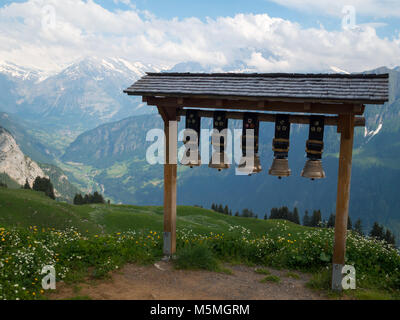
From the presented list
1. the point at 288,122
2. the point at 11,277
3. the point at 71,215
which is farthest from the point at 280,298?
the point at 71,215

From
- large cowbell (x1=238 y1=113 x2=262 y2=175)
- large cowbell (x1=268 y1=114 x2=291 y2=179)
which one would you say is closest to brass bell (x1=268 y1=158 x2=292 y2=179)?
large cowbell (x1=268 y1=114 x2=291 y2=179)

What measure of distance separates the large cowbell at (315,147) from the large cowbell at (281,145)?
598mm

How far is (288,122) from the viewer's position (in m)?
10.8

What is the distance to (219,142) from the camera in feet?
36.7

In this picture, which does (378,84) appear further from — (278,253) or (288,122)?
(278,253)

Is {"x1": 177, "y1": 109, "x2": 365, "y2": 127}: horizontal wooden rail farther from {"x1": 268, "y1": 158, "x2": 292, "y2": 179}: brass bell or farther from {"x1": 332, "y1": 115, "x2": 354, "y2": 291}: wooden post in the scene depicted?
{"x1": 268, "y1": 158, "x2": 292, "y2": 179}: brass bell

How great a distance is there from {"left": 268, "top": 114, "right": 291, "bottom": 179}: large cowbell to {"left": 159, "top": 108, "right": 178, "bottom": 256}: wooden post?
344cm

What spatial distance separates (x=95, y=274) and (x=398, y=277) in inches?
368

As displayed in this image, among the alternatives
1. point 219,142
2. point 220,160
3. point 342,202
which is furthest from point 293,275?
point 219,142

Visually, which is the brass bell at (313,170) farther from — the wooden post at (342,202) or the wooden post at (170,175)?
the wooden post at (170,175)

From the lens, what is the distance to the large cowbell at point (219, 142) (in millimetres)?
11156

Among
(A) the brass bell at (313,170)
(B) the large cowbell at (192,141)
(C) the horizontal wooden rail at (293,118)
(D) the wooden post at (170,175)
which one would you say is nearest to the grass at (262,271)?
(D) the wooden post at (170,175)

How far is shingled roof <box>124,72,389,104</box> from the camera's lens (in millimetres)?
9375
